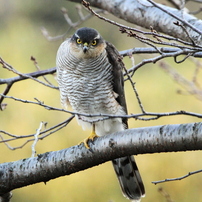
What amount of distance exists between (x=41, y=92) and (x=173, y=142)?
6001mm

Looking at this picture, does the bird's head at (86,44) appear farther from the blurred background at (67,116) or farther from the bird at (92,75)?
the blurred background at (67,116)

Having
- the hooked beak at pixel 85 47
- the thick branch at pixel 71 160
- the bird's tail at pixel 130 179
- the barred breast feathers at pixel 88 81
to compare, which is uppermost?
the hooked beak at pixel 85 47

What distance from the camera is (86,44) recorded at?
3.57m

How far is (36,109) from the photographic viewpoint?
7.74 meters

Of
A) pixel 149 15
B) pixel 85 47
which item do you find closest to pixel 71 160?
pixel 85 47

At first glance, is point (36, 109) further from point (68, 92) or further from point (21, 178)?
point (21, 178)

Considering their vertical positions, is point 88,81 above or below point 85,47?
below

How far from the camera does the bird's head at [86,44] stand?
3566mm

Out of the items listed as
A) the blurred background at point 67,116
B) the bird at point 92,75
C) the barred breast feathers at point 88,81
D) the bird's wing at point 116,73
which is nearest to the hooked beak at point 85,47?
the bird at point 92,75

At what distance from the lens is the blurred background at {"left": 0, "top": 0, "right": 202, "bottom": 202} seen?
671 cm

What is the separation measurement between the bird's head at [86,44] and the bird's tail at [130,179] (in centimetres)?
95

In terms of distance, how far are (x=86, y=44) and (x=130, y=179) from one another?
120 cm

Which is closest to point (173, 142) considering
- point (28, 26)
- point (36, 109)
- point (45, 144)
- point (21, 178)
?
point (21, 178)

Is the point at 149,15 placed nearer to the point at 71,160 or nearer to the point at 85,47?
the point at 85,47
